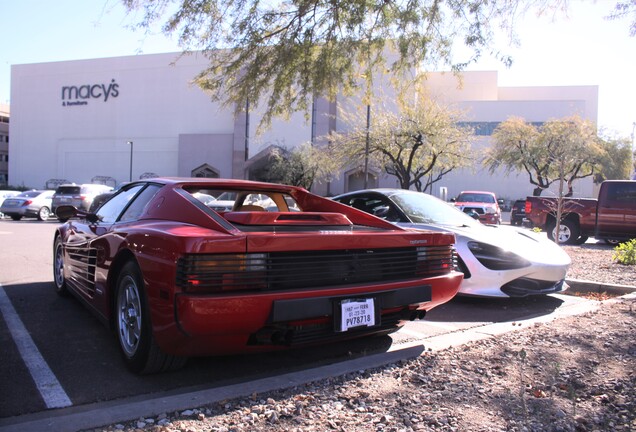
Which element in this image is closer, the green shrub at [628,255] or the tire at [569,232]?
the green shrub at [628,255]

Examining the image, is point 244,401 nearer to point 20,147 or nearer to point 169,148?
point 169,148

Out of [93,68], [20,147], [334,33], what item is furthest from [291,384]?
[20,147]

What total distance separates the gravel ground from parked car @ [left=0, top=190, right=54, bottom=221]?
72.8 ft

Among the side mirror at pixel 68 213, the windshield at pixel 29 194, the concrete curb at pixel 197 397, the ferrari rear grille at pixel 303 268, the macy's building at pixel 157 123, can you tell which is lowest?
the concrete curb at pixel 197 397

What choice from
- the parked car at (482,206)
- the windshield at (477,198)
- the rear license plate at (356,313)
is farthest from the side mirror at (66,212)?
the windshield at (477,198)

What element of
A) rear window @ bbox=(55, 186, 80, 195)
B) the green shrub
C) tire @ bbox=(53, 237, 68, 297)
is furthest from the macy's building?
tire @ bbox=(53, 237, 68, 297)

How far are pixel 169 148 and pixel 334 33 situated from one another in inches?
1936

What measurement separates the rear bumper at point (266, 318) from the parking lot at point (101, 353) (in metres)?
0.41

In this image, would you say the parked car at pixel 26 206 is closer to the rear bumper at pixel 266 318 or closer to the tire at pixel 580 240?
the tire at pixel 580 240

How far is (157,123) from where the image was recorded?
184 feet

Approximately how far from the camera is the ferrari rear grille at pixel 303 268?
9.51ft

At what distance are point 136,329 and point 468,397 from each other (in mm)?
2263

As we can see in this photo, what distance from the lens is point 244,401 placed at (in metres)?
3.03

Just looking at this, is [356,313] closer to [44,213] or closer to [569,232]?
[569,232]
